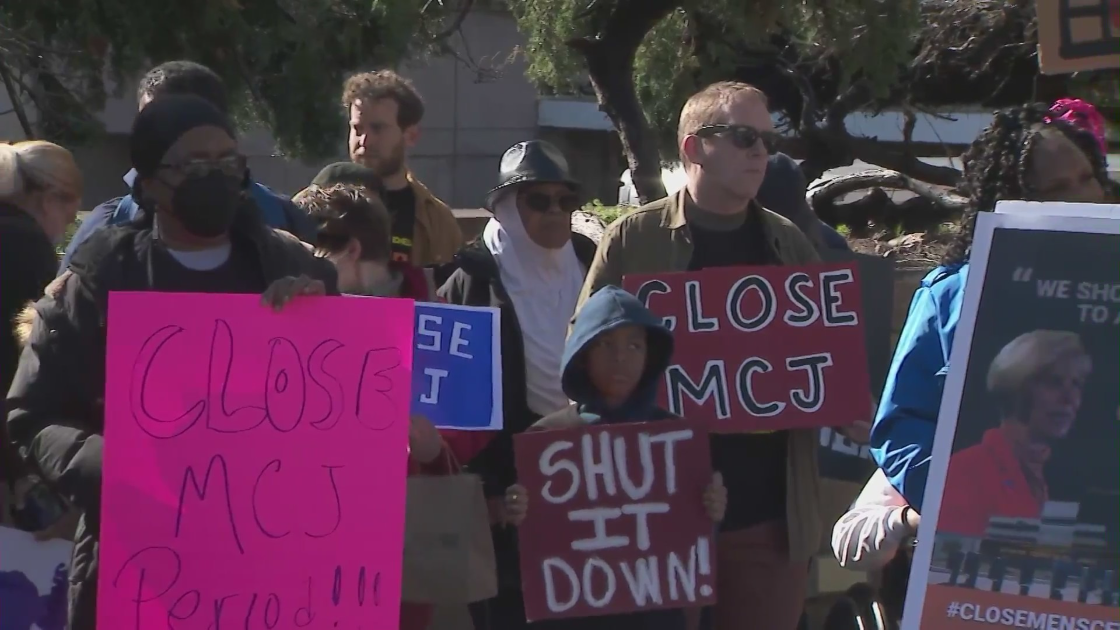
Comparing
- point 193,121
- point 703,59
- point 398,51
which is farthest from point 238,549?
point 703,59

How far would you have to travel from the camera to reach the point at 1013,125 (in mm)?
2818

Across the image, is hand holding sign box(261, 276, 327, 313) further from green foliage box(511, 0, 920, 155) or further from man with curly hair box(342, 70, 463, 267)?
green foliage box(511, 0, 920, 155)

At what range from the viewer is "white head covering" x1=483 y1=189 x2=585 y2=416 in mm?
3672

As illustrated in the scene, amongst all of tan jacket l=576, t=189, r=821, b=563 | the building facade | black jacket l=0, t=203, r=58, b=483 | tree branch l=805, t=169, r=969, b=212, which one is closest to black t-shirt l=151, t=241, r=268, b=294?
black jacket l=0, t=203, r=58, b=483

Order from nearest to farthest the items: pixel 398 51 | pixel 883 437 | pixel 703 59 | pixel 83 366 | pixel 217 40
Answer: pixel 83 366
pixel 883 437
pixel 217 40
pixel 398 51
pixel 703 59

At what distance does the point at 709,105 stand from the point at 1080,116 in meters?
0.99

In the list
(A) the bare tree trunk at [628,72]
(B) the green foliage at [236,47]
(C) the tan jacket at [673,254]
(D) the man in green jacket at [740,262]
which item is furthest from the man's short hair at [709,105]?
(A) the bare tree trunk at [628,72]

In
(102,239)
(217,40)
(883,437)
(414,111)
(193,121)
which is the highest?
(217,40)

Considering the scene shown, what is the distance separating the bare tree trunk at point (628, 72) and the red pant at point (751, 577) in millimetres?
7079

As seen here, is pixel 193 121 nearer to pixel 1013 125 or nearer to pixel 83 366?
pixel 83 366

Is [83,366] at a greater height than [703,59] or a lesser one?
lesser

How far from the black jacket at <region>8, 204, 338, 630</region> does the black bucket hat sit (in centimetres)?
118

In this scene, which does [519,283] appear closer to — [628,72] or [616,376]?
[616,376]

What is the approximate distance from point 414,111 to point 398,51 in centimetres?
402
